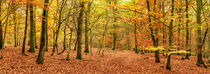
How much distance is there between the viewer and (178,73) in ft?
30.8

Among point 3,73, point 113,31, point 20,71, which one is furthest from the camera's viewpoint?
point 113,31

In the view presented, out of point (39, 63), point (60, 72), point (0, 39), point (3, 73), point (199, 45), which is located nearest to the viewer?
point (3, 73)

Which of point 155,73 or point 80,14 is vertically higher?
point 80,14

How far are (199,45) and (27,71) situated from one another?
1477cm

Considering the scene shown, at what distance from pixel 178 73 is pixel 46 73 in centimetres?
949

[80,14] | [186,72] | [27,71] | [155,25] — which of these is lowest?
[186,72]

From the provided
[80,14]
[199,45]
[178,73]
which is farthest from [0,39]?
[199,45]

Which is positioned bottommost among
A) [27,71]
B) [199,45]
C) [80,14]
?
[27,71]

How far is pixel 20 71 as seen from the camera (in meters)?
7.30

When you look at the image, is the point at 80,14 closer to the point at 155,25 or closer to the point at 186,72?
the point at 155,25

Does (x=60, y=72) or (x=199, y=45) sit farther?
(x=199, y=45)

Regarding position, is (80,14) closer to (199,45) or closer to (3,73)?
(3,73)

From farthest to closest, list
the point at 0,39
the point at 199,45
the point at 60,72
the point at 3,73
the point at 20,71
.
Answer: the point at 0,39, the point at 199,45, the point at 60,72, the point at 20,71, the point at 3,73

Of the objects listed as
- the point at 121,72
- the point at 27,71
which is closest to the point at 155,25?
the point at 121,72
